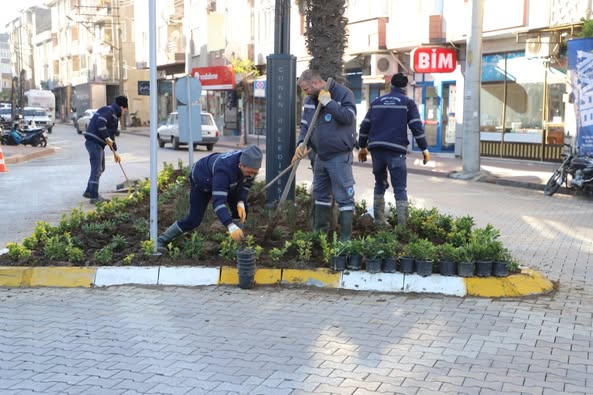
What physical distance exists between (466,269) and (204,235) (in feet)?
9.94

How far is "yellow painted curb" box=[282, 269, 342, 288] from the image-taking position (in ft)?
21.2

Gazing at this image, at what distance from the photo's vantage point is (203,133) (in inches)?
1089

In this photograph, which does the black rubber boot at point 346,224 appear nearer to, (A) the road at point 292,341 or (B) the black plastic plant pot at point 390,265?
(B) the black plastic plant pot at point 390,265

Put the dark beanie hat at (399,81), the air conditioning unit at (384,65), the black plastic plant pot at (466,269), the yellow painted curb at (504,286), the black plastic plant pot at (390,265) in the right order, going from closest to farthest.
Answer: the yellow painted curb at (504,286), the black plastic plant pot at (466,269), the black plastic plant pot at (390,265), the dark beanie hat at (399,81), the air conditioning unit at (384,65)

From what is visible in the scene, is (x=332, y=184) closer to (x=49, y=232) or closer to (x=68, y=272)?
(x=68, y=272)

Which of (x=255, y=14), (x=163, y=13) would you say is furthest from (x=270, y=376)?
(x=163, y=13)

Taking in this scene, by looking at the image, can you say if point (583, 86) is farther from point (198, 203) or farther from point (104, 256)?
point (104, 256)

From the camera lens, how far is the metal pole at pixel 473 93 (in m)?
16.5

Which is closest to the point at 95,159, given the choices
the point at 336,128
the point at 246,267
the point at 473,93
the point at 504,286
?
the point at 336,128

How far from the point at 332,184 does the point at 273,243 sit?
0.95 m

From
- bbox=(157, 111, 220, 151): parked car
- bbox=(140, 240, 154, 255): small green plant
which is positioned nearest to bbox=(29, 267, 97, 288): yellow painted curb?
bbox=(140, 240, 154, 255): small green plant

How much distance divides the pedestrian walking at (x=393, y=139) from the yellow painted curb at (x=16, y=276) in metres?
3.94

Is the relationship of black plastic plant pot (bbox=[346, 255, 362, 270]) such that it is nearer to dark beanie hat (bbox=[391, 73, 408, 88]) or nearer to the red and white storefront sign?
dark beanie hat (bbox=[391, 73, 408, 88])

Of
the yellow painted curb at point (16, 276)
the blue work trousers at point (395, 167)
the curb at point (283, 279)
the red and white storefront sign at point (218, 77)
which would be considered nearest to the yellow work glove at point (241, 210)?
the curb at point (283, 279)
